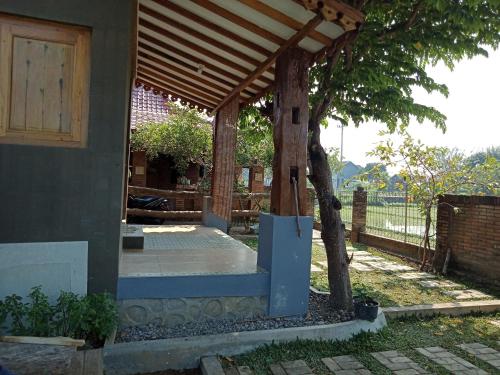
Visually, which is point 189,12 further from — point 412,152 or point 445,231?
point 445,231

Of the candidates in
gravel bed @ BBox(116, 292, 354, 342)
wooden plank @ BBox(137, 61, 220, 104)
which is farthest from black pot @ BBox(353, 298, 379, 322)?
wooden plank @ BBox(137, 61, 220, 104)

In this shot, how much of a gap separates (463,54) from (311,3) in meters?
2.54

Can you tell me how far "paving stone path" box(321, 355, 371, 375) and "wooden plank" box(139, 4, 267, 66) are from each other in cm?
359

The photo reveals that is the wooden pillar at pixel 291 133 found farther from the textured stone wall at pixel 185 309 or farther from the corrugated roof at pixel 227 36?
the textured stone wall at pixel 185 309

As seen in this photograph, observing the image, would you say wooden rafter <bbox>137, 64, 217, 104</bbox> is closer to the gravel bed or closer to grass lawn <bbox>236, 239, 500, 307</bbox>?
grass lawn <bbox>236, 239, 500, 307</bbox>

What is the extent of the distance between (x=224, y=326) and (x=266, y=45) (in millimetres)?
3160

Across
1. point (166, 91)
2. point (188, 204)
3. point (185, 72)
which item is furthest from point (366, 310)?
point (188, 204)

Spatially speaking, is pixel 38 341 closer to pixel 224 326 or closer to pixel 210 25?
pixel 224 326

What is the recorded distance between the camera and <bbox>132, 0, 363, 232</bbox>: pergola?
382 cm

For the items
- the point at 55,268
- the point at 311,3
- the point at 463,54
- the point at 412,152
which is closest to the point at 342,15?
the point at 311,3

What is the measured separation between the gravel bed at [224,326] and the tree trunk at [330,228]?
10.3 inches

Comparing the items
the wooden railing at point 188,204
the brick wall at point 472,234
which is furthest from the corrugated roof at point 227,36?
the brick wall at point 472,234

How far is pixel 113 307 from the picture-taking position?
3.54m

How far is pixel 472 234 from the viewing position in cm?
733
